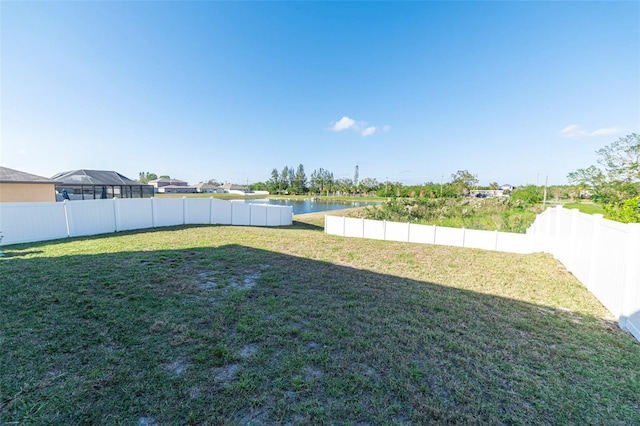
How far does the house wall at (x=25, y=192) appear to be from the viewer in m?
9.70

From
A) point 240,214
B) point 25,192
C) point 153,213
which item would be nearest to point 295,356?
point 153,213

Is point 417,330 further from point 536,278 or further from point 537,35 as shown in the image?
point 537,35

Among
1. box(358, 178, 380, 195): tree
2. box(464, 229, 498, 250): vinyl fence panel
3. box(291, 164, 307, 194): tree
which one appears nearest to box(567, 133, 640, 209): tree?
box(464, 229, 498, 250): vinyl fence panel

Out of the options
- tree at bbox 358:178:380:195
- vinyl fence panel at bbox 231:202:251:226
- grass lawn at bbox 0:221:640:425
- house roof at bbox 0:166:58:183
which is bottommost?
grass lawn at bbox 0:221:640:425

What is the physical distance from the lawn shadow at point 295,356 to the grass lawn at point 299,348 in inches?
0.5

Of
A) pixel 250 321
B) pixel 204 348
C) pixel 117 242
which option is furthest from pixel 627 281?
pixel 117 242

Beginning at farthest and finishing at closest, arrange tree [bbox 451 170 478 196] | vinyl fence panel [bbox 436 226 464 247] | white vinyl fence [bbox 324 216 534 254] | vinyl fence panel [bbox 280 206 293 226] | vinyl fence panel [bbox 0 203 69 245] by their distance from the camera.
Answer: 1. tree [bbox 451 170 478 196]
2. vinyl fence panel [bbox 280 206 293 226]
3. vinyl fence panel [bbox 436 226 464 247]
4. white vinyl fence [bbox 324 216 534 254]
5. vinyl fence panel [bbox 0 203 69 245]

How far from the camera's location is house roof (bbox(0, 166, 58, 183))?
31.7 feet

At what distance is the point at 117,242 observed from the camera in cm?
655

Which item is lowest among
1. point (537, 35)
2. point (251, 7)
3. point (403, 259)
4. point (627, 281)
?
point (403, 259)

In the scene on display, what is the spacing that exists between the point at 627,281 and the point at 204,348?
190 inches

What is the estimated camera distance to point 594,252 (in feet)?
13.3

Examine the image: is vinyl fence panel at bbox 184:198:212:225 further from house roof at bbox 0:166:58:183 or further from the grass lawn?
house roof at bbox 0:166:58:183

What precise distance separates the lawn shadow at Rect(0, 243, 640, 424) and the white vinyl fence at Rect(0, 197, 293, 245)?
11.9 ft
